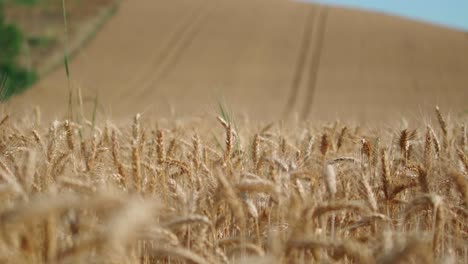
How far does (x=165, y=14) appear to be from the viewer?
3541cm

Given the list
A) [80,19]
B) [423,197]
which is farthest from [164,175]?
[80,19]

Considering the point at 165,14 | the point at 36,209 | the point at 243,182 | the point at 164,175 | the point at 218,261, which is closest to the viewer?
the point at 36,209

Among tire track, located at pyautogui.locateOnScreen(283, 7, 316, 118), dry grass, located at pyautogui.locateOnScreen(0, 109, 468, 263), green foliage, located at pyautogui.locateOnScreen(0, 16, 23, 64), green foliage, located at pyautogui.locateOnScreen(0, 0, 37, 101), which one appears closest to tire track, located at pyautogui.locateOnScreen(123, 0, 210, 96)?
green foliage, located at pyautogui.locateOnScreen(0, 0, 37, 101)

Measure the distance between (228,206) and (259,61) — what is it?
28348 mm

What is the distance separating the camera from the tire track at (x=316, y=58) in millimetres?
25350

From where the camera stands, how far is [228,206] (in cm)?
183

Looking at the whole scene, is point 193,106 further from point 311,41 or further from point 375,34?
point 375,34

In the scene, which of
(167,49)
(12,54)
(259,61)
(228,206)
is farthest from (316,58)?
(228,206)

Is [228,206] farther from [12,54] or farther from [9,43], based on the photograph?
[9,43]

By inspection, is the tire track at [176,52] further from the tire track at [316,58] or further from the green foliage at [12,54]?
the tire track at [316,58]

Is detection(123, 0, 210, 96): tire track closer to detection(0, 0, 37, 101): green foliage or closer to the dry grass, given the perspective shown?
detection(0, 0, 37, 101): green foliage

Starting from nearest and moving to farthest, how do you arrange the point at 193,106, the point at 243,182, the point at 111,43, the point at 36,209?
the point at 36,209
the point at 243,182
the point at 193,106
the point at 111,43

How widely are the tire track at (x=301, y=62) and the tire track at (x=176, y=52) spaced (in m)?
6.11

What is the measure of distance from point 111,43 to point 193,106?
10257 millimetres
